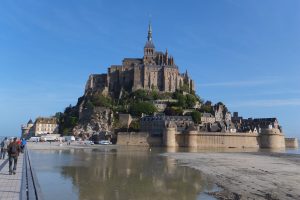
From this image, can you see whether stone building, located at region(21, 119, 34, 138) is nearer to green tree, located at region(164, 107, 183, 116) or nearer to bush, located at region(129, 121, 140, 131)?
bush, located at region(129, 121, 140, 131)

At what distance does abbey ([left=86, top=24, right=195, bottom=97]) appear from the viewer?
75.9 metres

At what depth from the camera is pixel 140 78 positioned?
7606 cm

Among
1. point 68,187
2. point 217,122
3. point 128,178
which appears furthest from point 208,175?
point 217,122

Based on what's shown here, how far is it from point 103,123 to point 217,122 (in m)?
20.9

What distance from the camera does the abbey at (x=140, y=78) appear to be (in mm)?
75875

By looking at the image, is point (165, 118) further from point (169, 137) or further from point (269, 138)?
point (269, 138)

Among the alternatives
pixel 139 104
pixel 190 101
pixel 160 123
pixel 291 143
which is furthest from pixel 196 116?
pixel 291 143

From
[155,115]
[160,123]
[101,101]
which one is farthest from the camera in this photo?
[101,101]

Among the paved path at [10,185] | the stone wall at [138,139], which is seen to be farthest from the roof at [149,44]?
the paved path at [10,185]

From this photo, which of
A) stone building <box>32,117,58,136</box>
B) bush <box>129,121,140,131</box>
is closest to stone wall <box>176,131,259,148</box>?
bush <box>129,121,140,131</box>

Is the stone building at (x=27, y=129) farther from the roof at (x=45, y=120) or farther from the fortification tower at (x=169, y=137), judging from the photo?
the fortification tower at (x=169, y=137)

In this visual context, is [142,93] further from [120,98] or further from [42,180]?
[42,180]

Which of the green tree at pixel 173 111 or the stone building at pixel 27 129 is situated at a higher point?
the green tree at pixel 173 111

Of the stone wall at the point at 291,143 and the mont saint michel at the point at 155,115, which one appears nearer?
the mont saint michel at the point at 155,115
